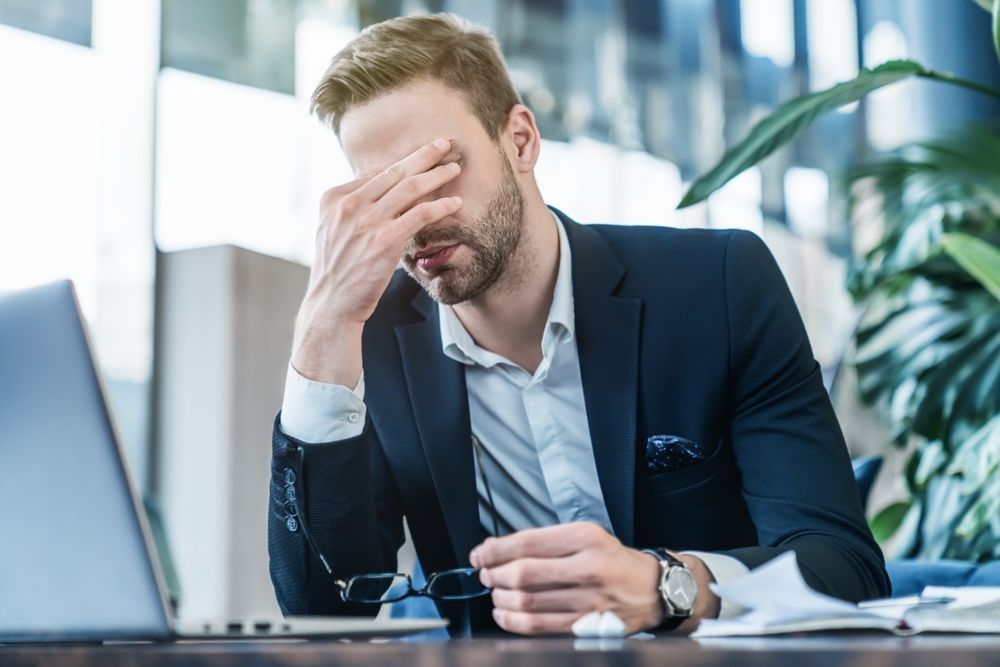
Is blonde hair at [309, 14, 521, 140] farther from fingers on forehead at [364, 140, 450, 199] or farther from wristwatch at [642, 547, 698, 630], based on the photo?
wristwatch at [642, 547, 698, 630]

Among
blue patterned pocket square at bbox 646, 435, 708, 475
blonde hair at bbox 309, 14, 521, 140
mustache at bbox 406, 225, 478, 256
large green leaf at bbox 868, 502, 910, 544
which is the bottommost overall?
large green leaf at bbox 868, 502, 910, 544

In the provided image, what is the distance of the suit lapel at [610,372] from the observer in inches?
50.6

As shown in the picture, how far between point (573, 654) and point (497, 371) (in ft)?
3.33

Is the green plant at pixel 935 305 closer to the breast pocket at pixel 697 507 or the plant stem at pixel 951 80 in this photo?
the plant stem at pixel 951 80

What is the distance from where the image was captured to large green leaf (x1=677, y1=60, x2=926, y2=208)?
1.68 m

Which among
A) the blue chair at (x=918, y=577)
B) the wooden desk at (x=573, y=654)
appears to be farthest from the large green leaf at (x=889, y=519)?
the wooden desk at (x=573, y=654)

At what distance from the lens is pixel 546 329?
137 centimetres

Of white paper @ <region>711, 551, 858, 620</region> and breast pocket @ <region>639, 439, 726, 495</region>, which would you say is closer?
white paper @ <region>711, 551, 858, 620</region>

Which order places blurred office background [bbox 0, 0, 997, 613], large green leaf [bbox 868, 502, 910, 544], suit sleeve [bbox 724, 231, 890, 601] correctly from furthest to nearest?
blurred office background [bbox 0, 0, 997, 613], large green leaf [bbox 868, 502, 910, 544], suit sleeve [bbox 724, 231, 890, 601]

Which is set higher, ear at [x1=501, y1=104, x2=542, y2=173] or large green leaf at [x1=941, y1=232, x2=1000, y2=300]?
ear at [x1=501, y1=104, x2=542, y2=173]

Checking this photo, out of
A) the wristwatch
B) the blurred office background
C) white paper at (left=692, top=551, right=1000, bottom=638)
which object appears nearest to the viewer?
white paper at (left=692, top=551, right=1000, bottom=638)

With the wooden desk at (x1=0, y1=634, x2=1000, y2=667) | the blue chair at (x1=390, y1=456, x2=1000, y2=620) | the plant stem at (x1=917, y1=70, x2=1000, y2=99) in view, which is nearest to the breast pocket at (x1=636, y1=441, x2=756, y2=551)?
the blue chair at (x1=390, y1=456, x2=1000, y2=620)

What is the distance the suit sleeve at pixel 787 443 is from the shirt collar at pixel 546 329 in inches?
8.2

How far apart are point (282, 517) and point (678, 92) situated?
368 cm
